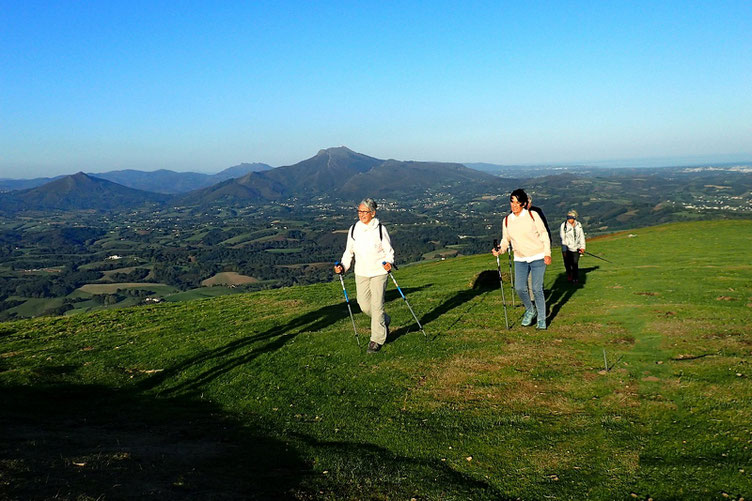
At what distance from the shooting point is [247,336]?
15.3 m

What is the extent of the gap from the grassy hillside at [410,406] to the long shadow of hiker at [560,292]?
174 mm

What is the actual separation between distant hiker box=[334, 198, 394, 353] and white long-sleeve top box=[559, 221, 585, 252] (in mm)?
10213

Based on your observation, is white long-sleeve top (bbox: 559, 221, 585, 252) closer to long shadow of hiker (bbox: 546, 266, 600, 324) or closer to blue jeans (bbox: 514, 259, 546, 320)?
long shadow of hiker (bbox: 546, 266, 600, 324)

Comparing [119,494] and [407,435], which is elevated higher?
[119,494]

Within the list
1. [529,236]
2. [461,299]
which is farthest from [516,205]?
[461,299]

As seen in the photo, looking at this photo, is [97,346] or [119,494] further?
[97,346]

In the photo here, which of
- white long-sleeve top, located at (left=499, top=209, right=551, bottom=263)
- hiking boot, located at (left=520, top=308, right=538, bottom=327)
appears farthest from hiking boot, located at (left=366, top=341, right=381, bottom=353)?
white long-sleeve top, located at (left=499, top=209, right=551, bottom=263)

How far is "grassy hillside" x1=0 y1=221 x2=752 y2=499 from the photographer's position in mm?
5855

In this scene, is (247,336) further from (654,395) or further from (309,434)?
(654,395)

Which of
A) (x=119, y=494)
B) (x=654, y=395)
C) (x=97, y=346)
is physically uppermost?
(x=119, y=494)

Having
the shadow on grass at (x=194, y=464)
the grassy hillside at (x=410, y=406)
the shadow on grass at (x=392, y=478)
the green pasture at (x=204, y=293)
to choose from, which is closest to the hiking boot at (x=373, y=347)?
the grassy hillside at (x=410, y=406)

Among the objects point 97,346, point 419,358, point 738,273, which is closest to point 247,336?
point 97,346

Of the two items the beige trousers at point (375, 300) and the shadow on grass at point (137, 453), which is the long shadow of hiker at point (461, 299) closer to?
the beige trousers at point (375, 300)

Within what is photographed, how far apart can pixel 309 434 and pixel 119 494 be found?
332 cm
